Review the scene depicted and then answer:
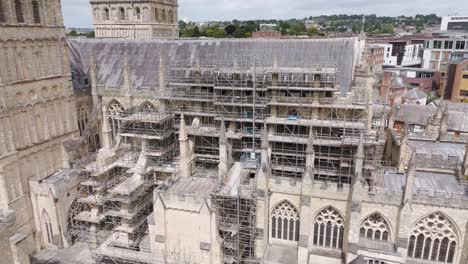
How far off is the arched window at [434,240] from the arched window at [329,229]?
4266 millimetres

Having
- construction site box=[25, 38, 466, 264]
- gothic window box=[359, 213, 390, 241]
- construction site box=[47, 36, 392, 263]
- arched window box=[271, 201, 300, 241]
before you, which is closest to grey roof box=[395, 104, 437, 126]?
construction site box=[25, 38, 466, 264]

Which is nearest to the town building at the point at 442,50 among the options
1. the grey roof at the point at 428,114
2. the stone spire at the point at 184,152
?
the grey roof at the point at 428,114

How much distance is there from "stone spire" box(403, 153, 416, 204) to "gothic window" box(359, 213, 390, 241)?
2.15 metres

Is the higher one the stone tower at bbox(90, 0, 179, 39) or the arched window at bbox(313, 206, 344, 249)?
the stone tower at bbox(90, 0, 179, 39)

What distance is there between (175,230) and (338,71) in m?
18.2

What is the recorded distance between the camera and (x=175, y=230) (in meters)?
23.0

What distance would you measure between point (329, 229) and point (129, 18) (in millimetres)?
34773

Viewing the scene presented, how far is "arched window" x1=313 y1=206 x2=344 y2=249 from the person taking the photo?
881 inches

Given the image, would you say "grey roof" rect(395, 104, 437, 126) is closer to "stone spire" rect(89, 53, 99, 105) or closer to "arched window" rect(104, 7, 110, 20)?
"stone spire" rect(89, 53, 99, 105)

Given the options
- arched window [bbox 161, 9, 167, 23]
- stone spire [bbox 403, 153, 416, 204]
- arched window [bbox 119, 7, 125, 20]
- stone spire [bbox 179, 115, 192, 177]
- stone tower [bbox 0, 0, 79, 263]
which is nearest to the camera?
stone spire [bbox 403, 153, 416, 204]

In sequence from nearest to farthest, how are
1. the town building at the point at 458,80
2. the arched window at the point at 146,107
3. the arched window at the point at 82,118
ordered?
the arched window at the point at 146,107, the arched window at the point at 82,118, the town building at the point at 458,80

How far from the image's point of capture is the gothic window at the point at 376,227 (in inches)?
841

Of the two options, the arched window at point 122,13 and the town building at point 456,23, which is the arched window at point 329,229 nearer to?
the arched window at point 122,13

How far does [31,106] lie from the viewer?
1050 inches
